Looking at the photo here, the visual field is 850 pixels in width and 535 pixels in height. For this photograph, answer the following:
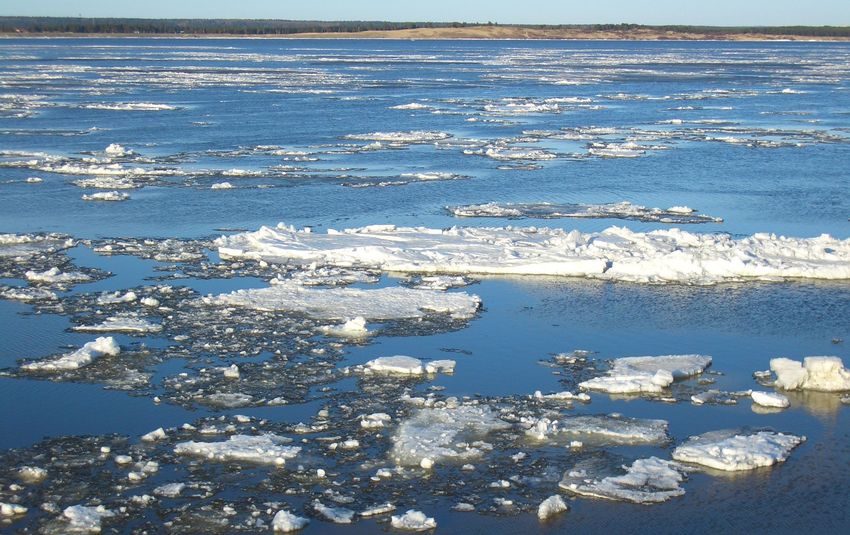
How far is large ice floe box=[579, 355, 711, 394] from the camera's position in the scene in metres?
9.45

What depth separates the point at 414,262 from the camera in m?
13.7

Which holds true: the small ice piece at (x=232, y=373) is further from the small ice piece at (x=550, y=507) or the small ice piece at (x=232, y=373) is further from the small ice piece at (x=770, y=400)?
the small ice piece at (x=770, y=400)

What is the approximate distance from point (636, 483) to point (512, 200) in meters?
11.4

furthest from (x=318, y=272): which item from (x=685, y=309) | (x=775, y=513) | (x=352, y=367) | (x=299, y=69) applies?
(x=299, y=69)

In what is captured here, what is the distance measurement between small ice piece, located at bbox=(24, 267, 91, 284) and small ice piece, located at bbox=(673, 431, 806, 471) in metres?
7.90

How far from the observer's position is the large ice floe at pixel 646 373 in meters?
9.45

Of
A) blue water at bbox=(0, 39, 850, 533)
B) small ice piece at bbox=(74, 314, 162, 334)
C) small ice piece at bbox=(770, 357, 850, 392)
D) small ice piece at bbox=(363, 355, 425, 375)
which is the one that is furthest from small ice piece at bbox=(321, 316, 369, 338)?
small ice piece at bbox=(770, 357, 850, 392)

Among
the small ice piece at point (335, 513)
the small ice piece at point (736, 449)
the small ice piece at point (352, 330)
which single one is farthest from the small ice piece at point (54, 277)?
the small ice piece at point (736, 449)

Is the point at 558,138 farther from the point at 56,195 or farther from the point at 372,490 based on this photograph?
the point at 372,490

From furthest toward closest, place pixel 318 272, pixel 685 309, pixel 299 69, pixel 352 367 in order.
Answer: pixel 299 69, pixel 318 272, pixel 685 309, pixel 352 367

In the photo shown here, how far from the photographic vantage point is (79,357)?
9.94 m

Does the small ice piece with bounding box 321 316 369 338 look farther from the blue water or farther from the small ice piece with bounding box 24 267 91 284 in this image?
the small ice piece with bounding box 24 267 91 284

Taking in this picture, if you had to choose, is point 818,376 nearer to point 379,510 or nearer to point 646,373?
point 646,373

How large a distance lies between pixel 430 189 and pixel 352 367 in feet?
33.4
